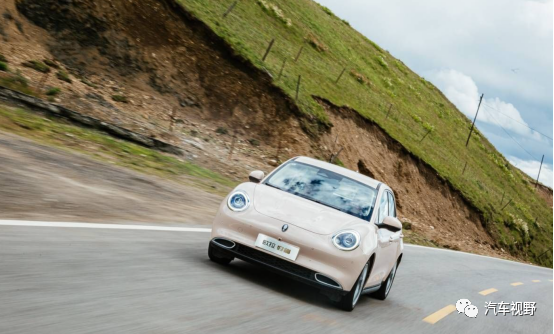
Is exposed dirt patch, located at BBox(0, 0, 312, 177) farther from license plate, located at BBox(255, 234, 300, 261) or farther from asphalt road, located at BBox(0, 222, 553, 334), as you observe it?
license plate, located at BBox(255, 234, 300, 261)

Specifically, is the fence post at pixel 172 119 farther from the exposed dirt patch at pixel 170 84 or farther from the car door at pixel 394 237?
the car door at pixel 394 237

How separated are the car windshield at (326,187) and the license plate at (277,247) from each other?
41.5 inches

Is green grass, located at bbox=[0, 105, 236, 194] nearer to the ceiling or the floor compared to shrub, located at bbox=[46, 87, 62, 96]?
nearer to the floor

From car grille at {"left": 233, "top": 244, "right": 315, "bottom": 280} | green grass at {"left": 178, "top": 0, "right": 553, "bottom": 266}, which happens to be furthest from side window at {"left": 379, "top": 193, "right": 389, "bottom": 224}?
green grass at {"left": 178, "top": 0, "right": 553, "bottom": 266}

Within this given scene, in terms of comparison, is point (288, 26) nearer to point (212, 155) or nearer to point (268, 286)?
point (212, 155)

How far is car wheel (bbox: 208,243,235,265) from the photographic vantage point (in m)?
7.60

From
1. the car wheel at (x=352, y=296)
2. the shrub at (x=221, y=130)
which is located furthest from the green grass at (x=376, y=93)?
the car wheel at (x=352, y=296)

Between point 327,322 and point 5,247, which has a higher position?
point 327,322

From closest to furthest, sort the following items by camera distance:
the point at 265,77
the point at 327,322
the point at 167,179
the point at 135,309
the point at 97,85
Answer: the point at 135,309
the point at 327,322
the point at 167,179
the point at 97,85
the point at 265,77

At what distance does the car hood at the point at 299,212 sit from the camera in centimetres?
715

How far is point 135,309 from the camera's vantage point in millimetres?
5078

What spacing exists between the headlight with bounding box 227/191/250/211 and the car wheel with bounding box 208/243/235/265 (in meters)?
0.53

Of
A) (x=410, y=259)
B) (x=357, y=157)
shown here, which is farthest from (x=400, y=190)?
(x=410, y=259)

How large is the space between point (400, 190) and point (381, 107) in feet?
34.2
